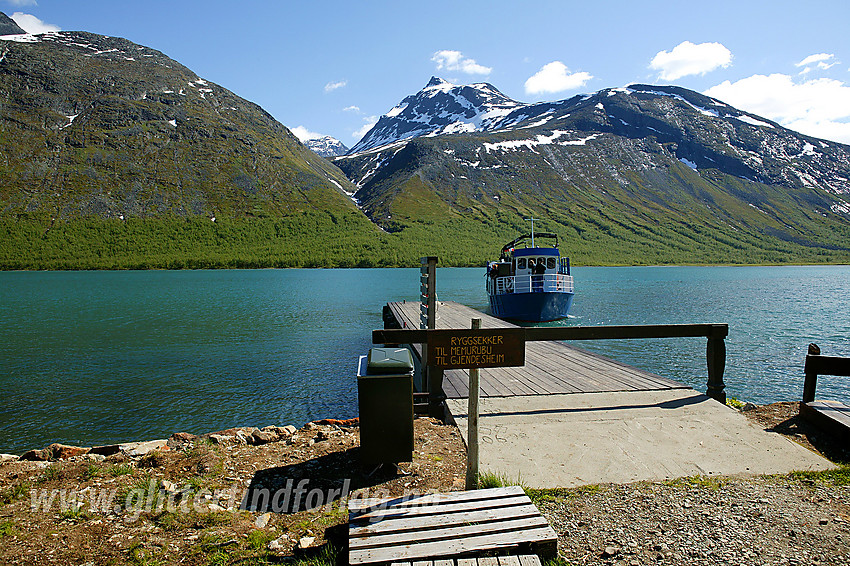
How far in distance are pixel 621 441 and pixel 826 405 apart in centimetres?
339

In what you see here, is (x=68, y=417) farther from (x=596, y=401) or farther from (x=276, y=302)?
(x=276, y=302)

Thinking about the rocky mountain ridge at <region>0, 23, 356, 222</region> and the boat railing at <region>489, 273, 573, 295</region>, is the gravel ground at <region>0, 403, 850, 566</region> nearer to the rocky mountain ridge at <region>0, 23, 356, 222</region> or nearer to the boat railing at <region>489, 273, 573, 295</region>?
the boat railing at <region>489, 273, 573, 295</region>

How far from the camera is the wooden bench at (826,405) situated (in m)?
6.68

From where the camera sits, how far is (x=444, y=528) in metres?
4.04

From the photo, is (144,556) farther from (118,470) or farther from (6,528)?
(118,470)

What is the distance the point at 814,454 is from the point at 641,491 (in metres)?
2.77

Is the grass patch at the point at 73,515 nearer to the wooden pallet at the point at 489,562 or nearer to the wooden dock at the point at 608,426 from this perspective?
the wooden pallet at the point at 489,562

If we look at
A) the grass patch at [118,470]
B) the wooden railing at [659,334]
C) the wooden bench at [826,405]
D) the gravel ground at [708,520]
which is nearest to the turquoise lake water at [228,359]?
the grass patch at [118,470]

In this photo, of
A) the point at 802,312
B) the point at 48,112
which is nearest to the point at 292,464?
the point at 802,312

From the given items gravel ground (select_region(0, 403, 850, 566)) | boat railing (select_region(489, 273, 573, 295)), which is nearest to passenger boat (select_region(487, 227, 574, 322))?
boat railing (select_region(489, 273, 573, 295))

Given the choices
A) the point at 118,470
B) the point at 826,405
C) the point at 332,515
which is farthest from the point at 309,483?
the point at 826,405

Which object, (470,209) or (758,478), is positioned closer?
(758,478)

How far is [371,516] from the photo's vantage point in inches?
165

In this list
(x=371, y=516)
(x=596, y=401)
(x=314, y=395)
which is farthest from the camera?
(x=314, y=395)
